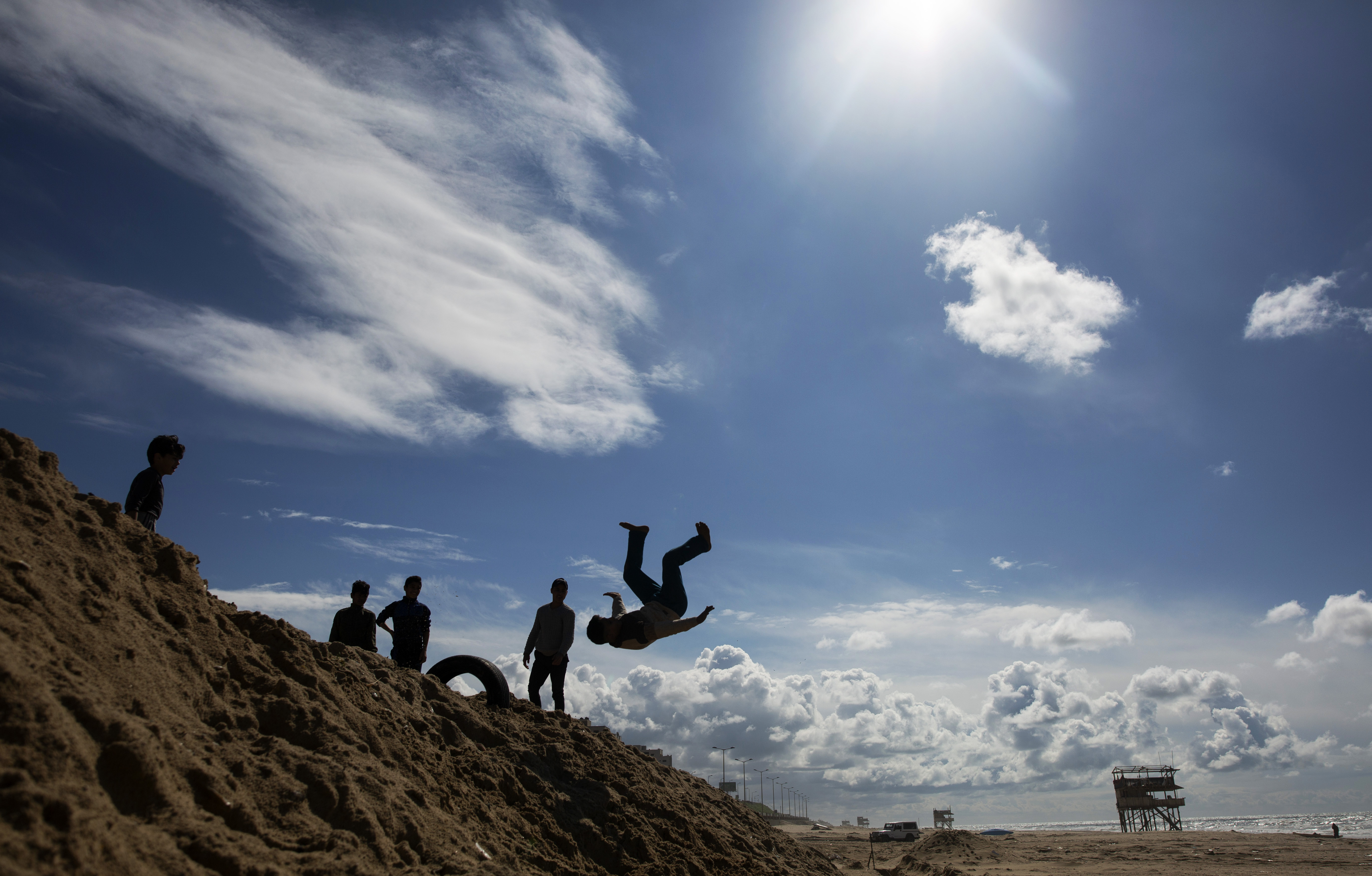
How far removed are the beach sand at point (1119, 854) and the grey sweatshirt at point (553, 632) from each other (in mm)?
12545

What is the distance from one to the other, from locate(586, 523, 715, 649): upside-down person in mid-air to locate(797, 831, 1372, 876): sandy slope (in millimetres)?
9696

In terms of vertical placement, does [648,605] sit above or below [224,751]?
above

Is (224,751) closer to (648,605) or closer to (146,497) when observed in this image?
(146,497)

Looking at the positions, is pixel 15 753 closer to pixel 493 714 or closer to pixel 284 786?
pixel 284 786

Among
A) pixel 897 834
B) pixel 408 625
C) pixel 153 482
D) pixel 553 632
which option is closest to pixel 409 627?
pixel 408 625

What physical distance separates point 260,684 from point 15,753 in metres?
2.06

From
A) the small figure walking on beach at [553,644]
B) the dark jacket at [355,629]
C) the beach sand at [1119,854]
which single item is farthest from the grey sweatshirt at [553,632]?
the beach sand at [1119,854]

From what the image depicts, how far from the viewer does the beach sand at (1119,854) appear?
1903 cm

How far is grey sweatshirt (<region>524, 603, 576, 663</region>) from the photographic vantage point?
29.6ft

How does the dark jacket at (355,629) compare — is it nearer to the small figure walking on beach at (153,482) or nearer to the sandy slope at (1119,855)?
the small figure walking on beach at (153,482)

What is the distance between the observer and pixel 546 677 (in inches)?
364

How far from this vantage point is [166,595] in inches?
205

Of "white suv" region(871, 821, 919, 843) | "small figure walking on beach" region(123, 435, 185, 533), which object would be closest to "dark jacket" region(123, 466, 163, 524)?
"small figure walking on beach" region(123, 435, 185, 533)

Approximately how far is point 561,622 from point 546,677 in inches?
31.7
